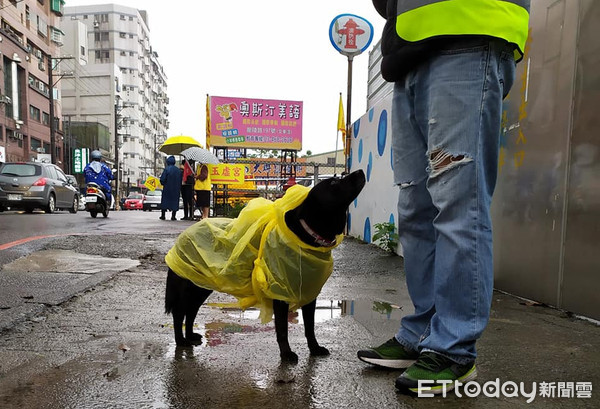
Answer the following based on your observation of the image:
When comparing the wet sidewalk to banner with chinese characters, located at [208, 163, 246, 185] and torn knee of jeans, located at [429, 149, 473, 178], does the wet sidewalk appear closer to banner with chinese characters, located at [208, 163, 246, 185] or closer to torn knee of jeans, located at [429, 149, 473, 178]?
torn knee of jeans, located at [429, 149, 473, 178]

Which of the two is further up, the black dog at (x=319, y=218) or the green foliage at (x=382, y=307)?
the black dog at (x=319, y=218)

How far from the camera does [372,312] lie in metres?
2.81

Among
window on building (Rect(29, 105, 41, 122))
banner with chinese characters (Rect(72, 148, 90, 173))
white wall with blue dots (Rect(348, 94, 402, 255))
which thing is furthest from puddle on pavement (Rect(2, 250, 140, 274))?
banner with chinese characters (Rect(72, 148, 90, 173))

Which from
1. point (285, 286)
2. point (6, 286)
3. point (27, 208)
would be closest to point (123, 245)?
point (6, 286)

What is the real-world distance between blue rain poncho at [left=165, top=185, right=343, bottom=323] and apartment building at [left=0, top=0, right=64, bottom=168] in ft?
100

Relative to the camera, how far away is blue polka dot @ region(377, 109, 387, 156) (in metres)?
5.52

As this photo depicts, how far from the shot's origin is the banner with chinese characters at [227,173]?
12.6 metres

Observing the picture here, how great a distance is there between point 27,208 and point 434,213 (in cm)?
1387

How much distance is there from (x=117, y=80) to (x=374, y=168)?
64.6 metres

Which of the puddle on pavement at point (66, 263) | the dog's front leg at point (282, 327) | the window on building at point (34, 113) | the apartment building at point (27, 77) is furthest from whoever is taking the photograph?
the window on building at point (34, 113)

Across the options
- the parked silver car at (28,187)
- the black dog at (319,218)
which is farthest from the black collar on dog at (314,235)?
the parked silver car at (28,187)

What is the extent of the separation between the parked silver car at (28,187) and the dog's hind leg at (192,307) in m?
12.5

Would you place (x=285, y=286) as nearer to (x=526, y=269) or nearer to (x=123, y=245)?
(x=526, y=269)

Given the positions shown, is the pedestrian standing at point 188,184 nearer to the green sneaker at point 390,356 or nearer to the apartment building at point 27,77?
the green sneaker at point 390,356
